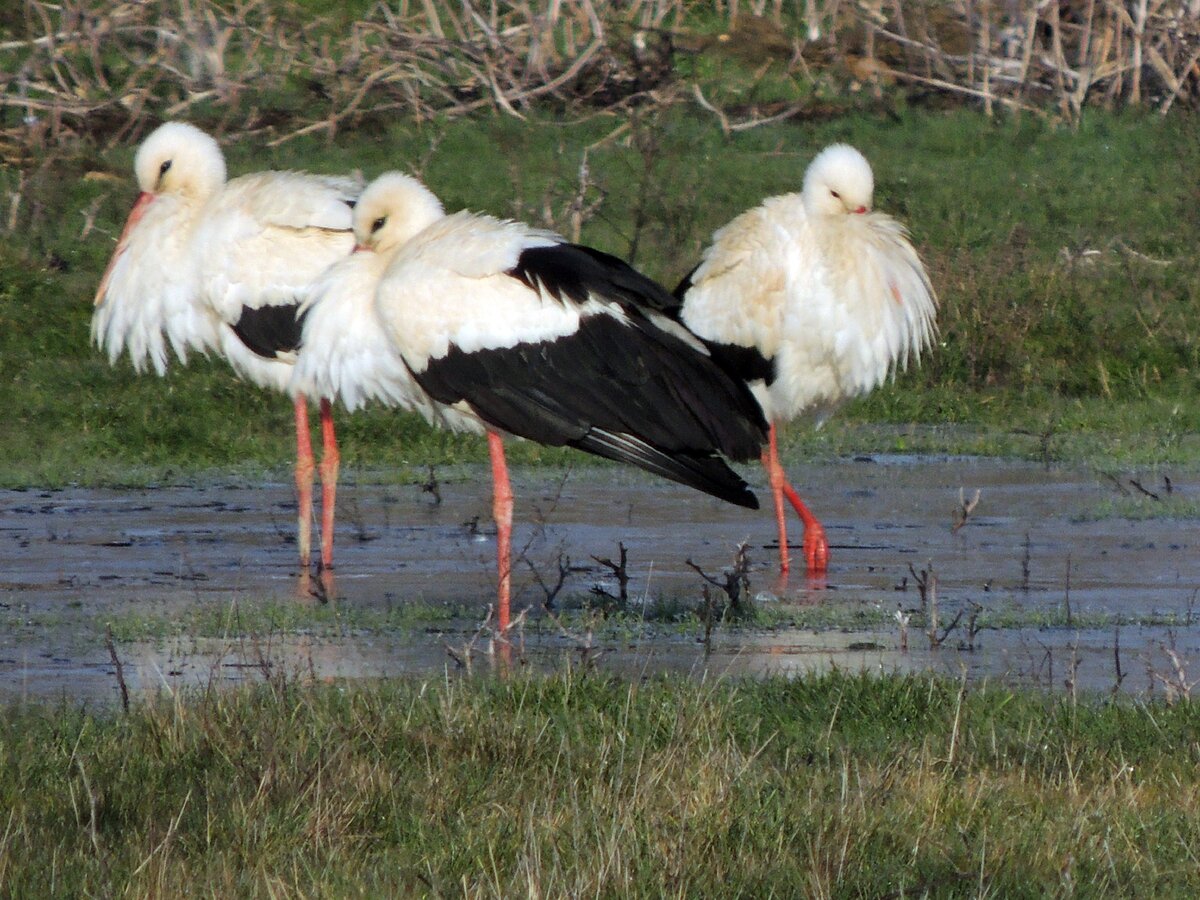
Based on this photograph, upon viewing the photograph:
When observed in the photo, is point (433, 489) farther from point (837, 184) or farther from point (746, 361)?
point (837, 184)

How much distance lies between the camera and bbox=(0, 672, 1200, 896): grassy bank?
4.20 m

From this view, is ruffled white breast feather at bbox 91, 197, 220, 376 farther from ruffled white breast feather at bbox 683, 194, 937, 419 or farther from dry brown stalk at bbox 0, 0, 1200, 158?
dry brown stalk at bbox 0, 0, 1200, 158

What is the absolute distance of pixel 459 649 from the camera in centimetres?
668

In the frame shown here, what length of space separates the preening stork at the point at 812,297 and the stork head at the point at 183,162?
7.50 feet

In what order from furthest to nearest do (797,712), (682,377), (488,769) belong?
(682,377) → (797,712) → (488,769)

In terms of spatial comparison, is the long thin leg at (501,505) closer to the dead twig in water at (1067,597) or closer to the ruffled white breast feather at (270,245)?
the ruffled white breast feather at (270,245)

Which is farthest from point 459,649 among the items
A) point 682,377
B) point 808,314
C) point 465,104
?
point 465,104

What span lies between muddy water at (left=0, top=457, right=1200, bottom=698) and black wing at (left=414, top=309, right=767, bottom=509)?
46 centimetres

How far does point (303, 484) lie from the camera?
9.04 metres

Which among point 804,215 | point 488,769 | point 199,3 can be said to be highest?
point 199,3

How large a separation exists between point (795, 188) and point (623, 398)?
986cm

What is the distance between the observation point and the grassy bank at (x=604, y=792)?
4.20 m

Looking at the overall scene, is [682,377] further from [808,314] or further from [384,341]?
[808,314]

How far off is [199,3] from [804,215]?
1112 centimetres
